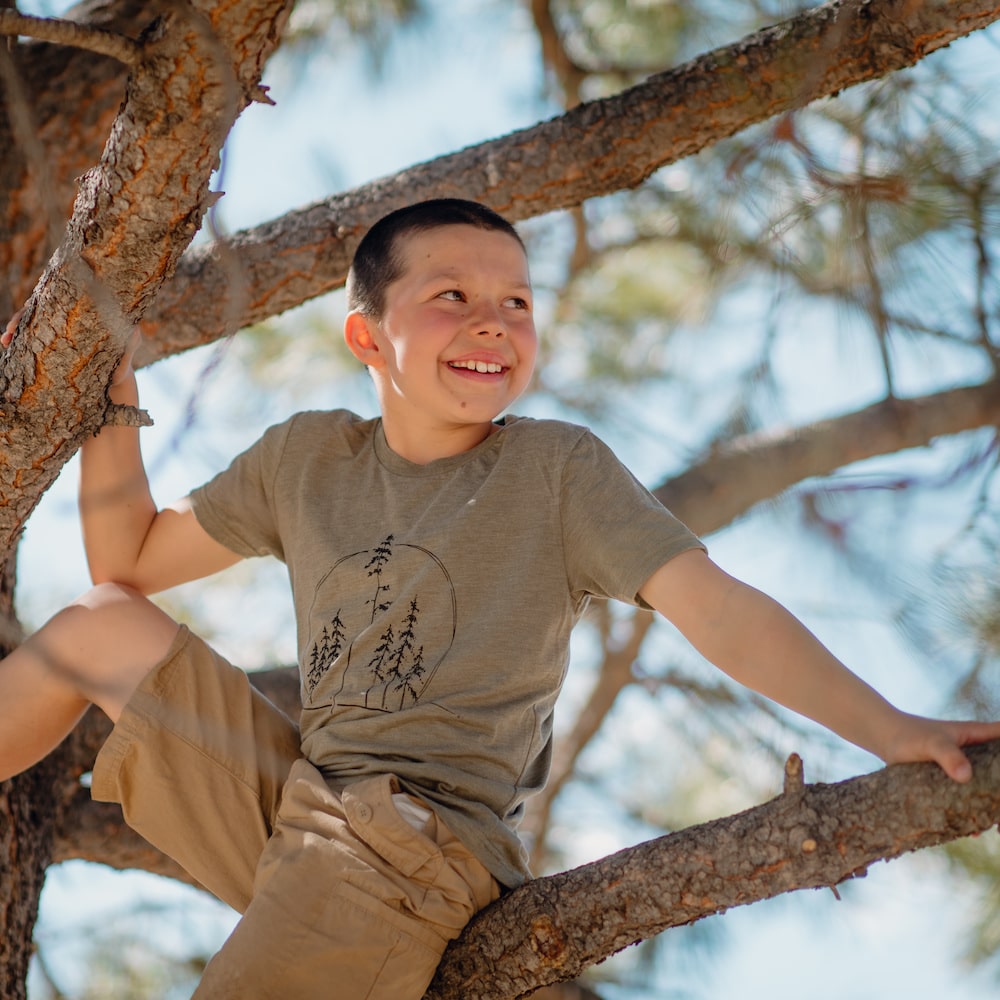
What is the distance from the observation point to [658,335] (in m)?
3.23

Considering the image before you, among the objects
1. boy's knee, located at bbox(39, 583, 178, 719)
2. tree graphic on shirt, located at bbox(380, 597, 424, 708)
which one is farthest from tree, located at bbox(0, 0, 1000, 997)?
tree graphic on shirt, located at bbox(380, 597, 424, 708)

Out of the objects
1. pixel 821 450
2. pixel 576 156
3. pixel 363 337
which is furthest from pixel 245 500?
pixel 821 450

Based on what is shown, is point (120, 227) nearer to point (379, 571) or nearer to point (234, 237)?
point (379, 571)

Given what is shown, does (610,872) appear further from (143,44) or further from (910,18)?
(910,18)

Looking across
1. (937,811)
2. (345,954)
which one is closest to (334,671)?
(345,954)

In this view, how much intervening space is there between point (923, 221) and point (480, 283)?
0.80 meters

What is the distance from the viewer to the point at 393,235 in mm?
1508

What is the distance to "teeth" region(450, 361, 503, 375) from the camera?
140 cm

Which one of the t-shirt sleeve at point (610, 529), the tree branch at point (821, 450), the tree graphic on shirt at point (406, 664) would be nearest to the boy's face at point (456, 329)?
the t-shirt sleeve at point (610, 529)

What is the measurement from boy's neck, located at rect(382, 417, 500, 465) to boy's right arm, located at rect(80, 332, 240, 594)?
27 centimetres

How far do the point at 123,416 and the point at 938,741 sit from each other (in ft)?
2.72

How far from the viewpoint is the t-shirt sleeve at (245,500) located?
153cm

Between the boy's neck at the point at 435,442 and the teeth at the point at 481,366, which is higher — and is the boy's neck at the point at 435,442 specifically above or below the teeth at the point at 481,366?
below

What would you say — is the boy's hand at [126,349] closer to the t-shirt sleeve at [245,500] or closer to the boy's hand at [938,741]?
the t-shirt sleeve at [245,500]
